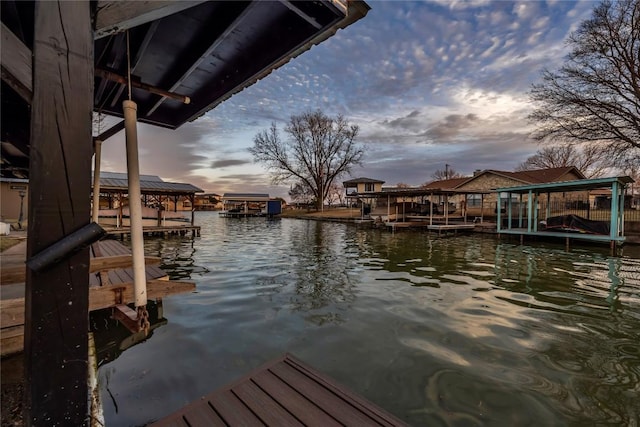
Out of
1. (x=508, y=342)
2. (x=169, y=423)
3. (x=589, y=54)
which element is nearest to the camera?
(x=169, y=423)

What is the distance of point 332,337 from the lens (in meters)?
4.47

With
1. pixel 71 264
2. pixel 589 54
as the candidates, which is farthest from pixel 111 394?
pixel 589 54

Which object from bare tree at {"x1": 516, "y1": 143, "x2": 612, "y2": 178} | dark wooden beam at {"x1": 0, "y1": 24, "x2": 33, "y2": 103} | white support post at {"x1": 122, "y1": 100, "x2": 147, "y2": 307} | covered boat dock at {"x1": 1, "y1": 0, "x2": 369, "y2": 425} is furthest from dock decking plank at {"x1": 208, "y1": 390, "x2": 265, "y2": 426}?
bare tree at {"x1": 516, "y1": 143, "x2": 612, "y2": 178}

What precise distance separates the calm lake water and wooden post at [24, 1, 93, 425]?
68.0 inches

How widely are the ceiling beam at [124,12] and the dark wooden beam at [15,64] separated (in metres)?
0.40

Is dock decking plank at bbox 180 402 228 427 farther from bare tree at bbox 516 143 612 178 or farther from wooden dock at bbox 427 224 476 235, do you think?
bare tree at bbox 516 143 612 178

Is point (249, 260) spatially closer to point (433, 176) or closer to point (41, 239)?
point (41, 239)

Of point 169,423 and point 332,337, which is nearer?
point 169,423

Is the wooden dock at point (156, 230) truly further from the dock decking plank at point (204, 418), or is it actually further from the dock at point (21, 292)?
the dock decking plank at point (204, 418)

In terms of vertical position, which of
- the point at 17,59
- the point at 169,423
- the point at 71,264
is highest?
the point at 17,59

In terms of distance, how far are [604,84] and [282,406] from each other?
2641 centimetres

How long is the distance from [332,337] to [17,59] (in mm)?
4454

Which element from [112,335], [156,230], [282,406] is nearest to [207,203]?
[156,230]

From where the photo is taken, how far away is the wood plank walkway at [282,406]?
1999 millimetres
